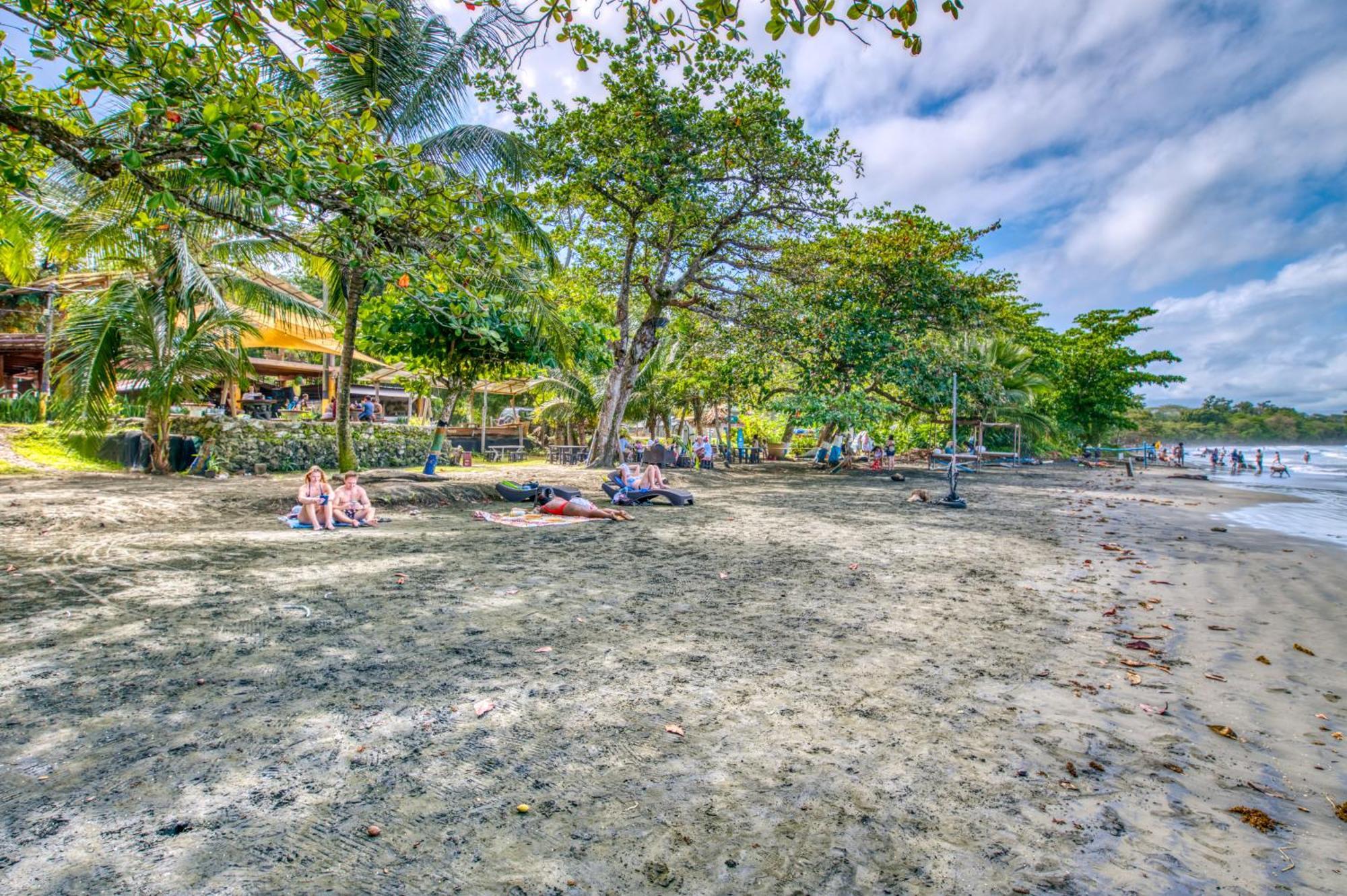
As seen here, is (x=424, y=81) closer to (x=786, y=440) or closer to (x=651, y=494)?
(x=651, y=494)

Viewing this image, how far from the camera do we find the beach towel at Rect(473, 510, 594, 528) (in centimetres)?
924

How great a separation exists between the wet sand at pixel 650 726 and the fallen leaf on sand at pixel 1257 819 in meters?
0.03

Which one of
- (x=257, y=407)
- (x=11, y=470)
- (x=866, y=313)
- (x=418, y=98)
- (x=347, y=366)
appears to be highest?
(x=418, y=98)

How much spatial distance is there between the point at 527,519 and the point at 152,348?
8.74 metres

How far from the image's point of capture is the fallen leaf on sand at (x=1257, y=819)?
92.7 inches

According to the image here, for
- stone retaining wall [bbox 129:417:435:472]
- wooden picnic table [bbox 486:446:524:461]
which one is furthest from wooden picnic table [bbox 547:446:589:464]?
stone retaining wall [bbox 129:417:435:472]

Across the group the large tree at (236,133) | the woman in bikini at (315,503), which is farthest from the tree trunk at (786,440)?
the large tree at (236,133)

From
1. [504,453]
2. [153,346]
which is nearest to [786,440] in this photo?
[504,453]

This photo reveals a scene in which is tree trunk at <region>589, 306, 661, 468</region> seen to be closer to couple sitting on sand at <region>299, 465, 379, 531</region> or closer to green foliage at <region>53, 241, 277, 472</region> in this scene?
green foliage at <region>53, 241, 277, 472</region>

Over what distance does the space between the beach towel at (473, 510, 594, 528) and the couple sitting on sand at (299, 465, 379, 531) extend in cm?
150

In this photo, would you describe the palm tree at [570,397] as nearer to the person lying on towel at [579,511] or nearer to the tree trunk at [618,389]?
the tree trunk at [618,389]

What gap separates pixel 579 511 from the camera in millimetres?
9953

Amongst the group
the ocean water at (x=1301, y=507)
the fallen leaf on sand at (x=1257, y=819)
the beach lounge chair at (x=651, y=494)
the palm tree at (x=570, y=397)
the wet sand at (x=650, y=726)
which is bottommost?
the fallen leaf on sand at (x=1257, y=819)

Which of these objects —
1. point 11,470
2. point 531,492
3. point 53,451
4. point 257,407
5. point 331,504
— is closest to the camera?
point 331,504
